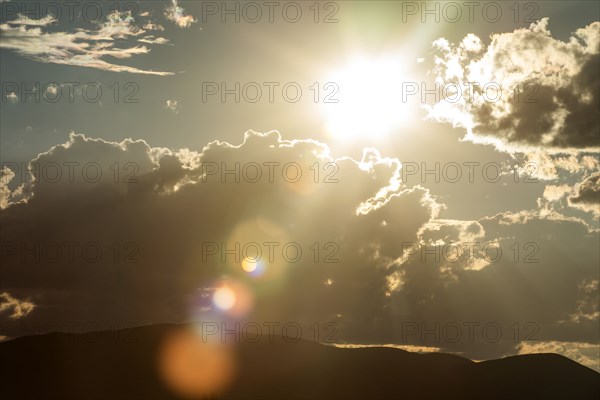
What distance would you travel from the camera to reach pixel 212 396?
5837 inches
